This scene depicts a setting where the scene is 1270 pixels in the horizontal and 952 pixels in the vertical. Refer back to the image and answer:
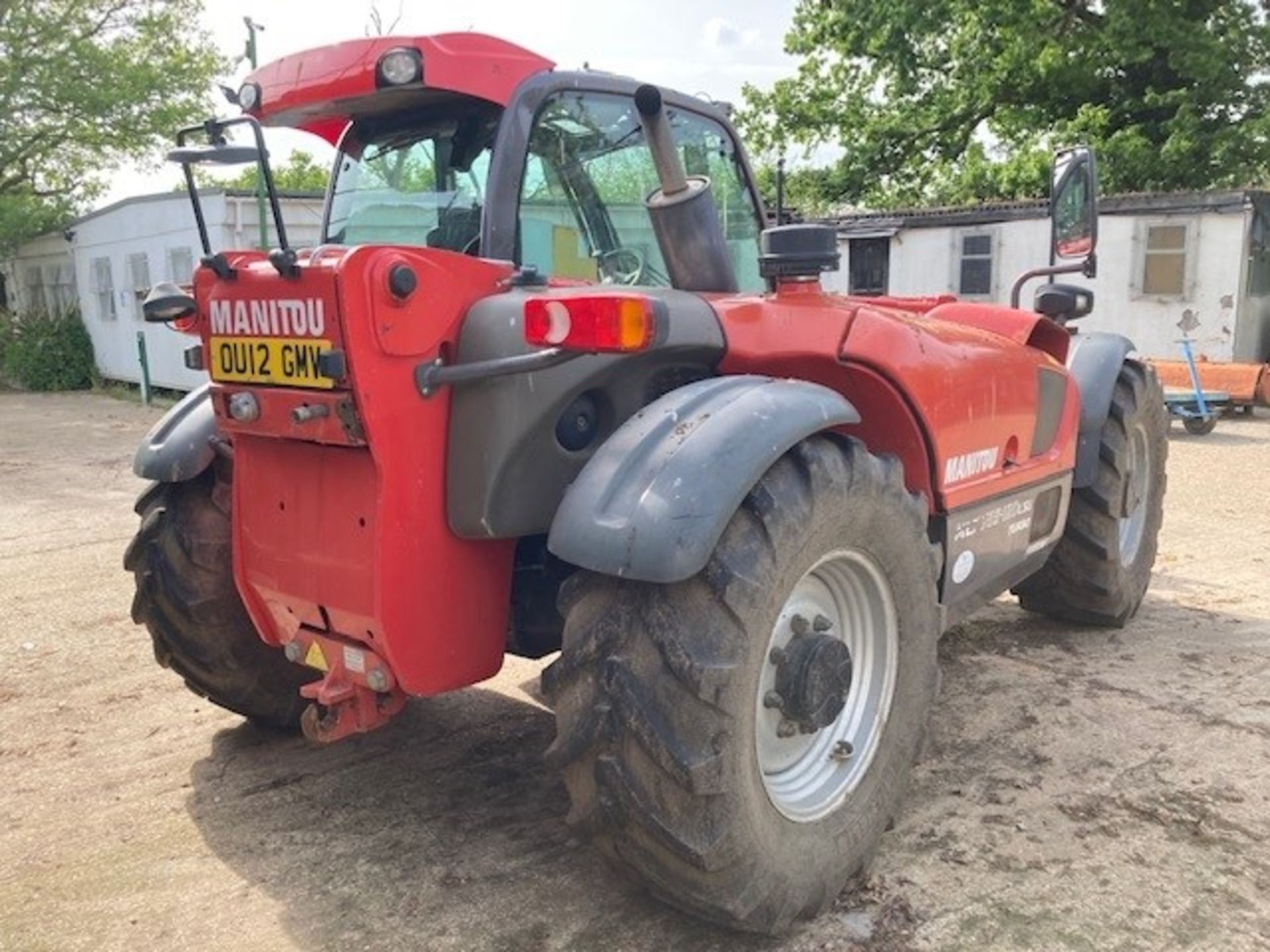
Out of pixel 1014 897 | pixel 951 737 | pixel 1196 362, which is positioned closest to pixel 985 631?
pixel 951 737

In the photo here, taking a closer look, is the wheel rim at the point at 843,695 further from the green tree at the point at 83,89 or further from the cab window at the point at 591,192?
the green tree at the point at 83,89

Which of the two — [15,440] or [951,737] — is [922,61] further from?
[951,737]

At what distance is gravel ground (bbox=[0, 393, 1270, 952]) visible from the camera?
2674 mm

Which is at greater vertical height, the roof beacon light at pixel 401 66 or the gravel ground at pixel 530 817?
the roof beacon light at pixel 401 66

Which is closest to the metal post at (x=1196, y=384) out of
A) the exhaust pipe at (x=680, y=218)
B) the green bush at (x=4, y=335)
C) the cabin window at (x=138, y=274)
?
the exhaust pipe at (x=680, y=218)

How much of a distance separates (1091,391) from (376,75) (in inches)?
121

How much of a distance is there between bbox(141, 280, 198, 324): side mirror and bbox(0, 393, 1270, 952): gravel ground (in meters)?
1.43

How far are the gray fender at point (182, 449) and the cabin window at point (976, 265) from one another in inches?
590

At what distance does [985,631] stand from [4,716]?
389cm

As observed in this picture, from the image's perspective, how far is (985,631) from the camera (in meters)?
4.91

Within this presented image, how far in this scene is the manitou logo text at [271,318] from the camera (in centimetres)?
245

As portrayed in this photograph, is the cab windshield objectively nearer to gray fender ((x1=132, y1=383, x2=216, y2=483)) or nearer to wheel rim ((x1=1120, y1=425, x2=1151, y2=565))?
gray fender ((x1=132, y1=383, x2=216, y2=483))

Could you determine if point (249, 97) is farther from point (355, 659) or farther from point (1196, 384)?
point (1196, 384)

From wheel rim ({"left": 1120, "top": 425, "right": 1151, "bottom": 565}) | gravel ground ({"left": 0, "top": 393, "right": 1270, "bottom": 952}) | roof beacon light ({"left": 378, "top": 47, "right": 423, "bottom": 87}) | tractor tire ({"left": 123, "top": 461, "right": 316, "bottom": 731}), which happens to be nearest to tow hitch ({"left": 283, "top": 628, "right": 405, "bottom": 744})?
gravel ground ({"left": 0, "top": 393, "right": 1270, "bottom": 952})
